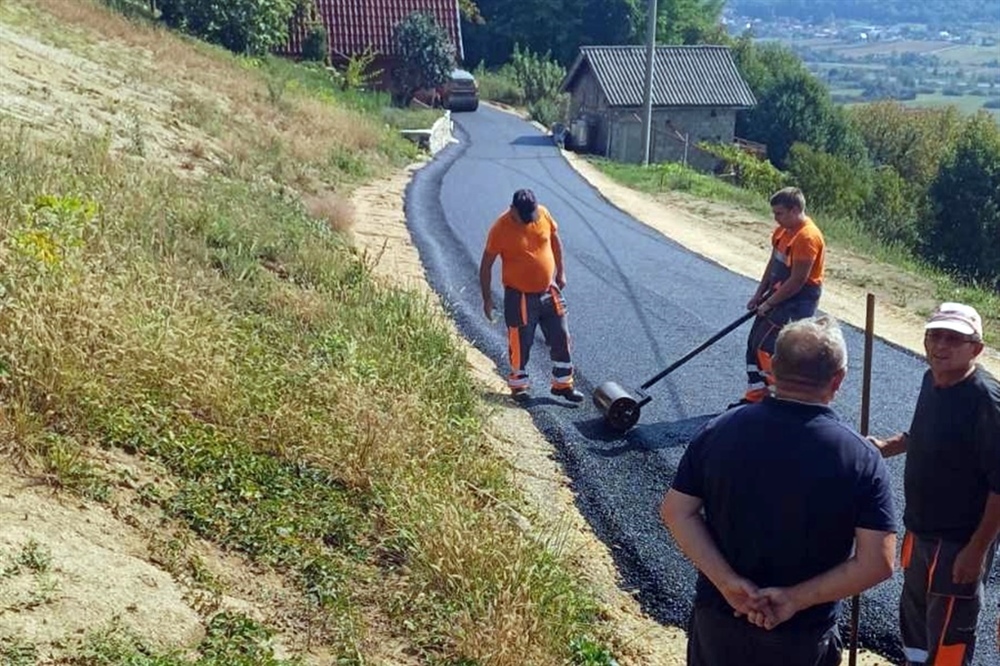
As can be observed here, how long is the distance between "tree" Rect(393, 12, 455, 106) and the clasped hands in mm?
41815

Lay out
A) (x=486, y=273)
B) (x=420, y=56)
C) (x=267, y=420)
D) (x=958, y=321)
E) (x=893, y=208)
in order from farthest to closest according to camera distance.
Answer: (x=420, y=56)
(x=893, y=208)
(x=486, y=273)
(x=267, y=420)
(x=958, y=321)

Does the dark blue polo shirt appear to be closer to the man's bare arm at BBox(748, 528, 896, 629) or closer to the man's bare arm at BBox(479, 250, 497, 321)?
the man's bare arm at BBox(748, 528, 896, 629)

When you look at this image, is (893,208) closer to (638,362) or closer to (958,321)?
(638,362)

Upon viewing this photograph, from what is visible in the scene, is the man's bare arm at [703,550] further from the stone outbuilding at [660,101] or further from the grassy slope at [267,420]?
the stone outbuilding at [660,101]

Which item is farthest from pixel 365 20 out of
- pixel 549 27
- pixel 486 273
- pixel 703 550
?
pixel 703 550

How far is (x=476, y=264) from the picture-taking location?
47.2ft

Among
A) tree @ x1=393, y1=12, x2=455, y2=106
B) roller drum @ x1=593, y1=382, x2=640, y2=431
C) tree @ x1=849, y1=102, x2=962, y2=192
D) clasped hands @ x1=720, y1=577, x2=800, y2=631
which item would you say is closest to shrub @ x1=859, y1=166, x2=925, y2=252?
tree @ x1=849, y1=102, x2=962, y2=192

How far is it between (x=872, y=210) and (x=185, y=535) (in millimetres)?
39946

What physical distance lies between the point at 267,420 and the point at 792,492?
3586 millimetres

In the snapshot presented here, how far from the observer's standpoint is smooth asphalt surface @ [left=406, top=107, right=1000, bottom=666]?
6.56 metres

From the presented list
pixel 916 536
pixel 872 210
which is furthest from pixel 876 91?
pixel 916 536

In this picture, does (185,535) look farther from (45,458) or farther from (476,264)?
(476,264)

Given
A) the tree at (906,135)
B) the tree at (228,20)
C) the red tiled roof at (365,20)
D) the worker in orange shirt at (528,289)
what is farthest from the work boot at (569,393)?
the tree at (906,135)

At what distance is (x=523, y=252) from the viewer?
30.4 feet
